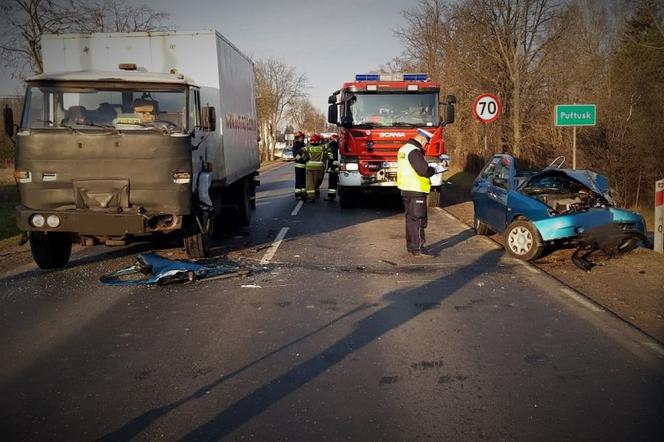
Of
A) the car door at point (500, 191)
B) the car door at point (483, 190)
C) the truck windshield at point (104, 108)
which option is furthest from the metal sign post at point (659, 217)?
the truck windshield at point (104, 108)

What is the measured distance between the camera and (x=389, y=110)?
14375 mm

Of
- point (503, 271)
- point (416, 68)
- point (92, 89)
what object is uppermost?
point (416, 68)

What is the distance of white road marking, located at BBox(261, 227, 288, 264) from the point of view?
28.6ft

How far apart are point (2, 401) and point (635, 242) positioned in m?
7.82

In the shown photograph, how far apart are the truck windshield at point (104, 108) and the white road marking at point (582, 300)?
5.27 meters

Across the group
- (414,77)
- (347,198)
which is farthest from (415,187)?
(414,77)

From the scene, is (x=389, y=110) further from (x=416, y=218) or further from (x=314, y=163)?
(x=416, y=218)

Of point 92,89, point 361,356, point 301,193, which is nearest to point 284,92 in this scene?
point 301,193

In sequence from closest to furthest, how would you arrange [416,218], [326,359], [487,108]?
[326,359] → [416,218] → [487,108]

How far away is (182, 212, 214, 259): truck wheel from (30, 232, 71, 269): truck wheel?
1616 mm

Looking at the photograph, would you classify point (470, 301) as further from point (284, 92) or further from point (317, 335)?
point (284, 92)

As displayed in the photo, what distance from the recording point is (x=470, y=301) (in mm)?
6309

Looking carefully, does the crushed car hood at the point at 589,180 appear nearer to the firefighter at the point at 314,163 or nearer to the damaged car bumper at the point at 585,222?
the damaged car bumper at the point at 585,222

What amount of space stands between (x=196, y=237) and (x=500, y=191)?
15.9 feet
